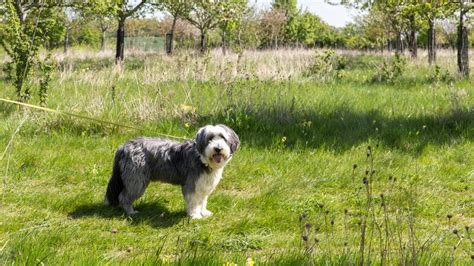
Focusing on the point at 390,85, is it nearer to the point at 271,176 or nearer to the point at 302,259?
the point at 271,176

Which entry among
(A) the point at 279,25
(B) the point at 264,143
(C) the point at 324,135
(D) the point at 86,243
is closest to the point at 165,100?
(B) the point at 264,143

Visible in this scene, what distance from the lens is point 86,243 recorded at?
16.4 feet

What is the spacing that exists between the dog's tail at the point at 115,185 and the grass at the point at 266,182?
12cm

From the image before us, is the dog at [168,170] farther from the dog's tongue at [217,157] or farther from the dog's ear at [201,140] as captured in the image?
the dog's tongue at [217,157]

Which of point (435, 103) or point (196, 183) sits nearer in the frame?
point (196, 183)

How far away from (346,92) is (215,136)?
6.78 metres

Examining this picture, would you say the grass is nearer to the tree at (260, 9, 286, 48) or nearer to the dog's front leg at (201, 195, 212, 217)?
the dog's front leg at (201, 195, 212, 217)

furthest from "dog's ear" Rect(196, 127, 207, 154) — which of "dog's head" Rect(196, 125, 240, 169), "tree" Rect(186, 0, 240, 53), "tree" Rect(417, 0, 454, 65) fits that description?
"tree" Rect(186, 0, 240, 53)

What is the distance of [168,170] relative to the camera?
18.9 feet

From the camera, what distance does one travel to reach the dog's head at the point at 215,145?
522cm

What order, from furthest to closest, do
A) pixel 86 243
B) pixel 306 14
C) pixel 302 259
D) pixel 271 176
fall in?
pixel 306 14 < pixel 271 176 < pixel 86 243 < pixel 302 259

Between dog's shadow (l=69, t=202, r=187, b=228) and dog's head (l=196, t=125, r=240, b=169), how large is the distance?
818 millimetres

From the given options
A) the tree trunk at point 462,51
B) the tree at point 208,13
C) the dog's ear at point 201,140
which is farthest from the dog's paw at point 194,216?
the tree at point 208,13

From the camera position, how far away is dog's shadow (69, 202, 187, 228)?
5.67 meters
